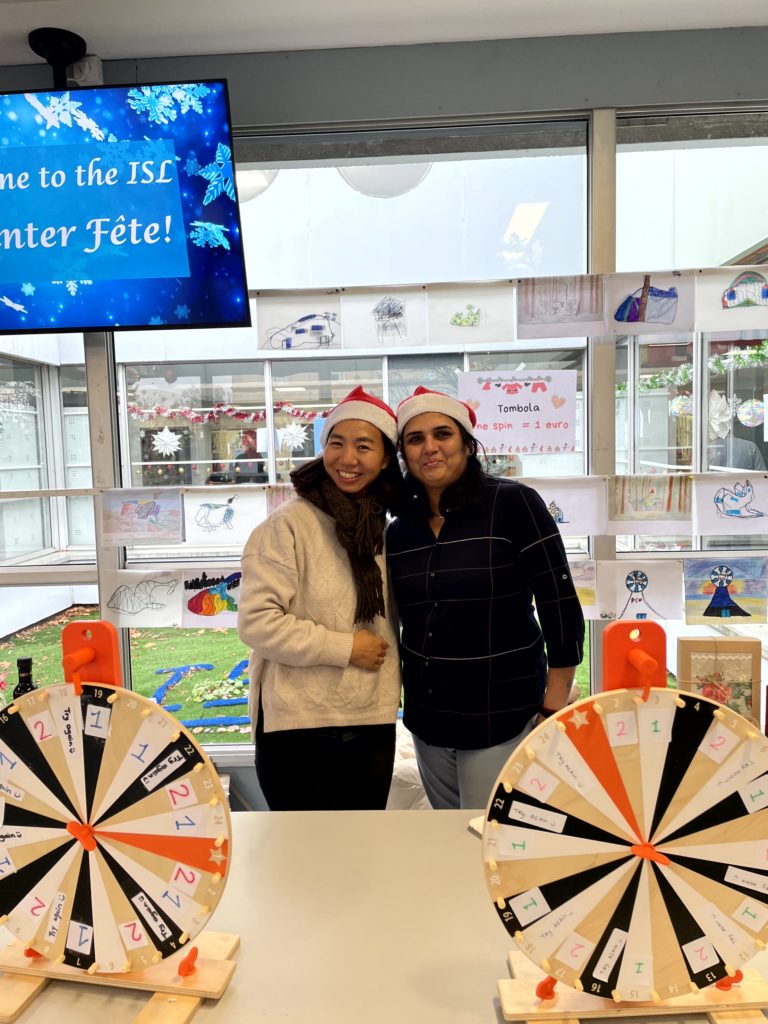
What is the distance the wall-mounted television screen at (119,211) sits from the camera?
2100 millimetres

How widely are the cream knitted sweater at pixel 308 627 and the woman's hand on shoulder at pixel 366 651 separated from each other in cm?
2

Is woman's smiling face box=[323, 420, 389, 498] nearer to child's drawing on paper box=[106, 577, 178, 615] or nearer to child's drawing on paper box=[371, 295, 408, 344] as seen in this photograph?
child's drawing on paper box=[371, 295, 408, 344]

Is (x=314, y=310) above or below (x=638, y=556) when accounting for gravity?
above

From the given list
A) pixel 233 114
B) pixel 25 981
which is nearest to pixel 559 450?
pixel 233 114

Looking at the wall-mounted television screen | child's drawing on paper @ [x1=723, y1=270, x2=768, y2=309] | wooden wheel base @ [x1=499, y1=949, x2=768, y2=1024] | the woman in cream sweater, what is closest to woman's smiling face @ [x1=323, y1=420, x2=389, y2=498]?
the woman in cream sweater

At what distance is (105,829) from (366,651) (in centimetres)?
75

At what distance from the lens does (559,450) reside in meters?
2.46

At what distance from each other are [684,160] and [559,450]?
1.15 m

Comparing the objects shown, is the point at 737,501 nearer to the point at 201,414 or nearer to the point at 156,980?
the point at 201,414

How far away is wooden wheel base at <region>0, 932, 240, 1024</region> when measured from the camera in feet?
2.65

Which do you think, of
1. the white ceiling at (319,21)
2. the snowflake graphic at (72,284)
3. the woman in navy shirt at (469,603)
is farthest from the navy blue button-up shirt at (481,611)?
the white ceiling at (319,21)

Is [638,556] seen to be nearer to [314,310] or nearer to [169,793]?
[314,310]

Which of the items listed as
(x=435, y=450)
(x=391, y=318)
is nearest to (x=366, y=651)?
(x=435, y=450)

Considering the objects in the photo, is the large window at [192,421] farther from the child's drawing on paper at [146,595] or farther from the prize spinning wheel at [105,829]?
the prize spinning wheel at [105,829]
